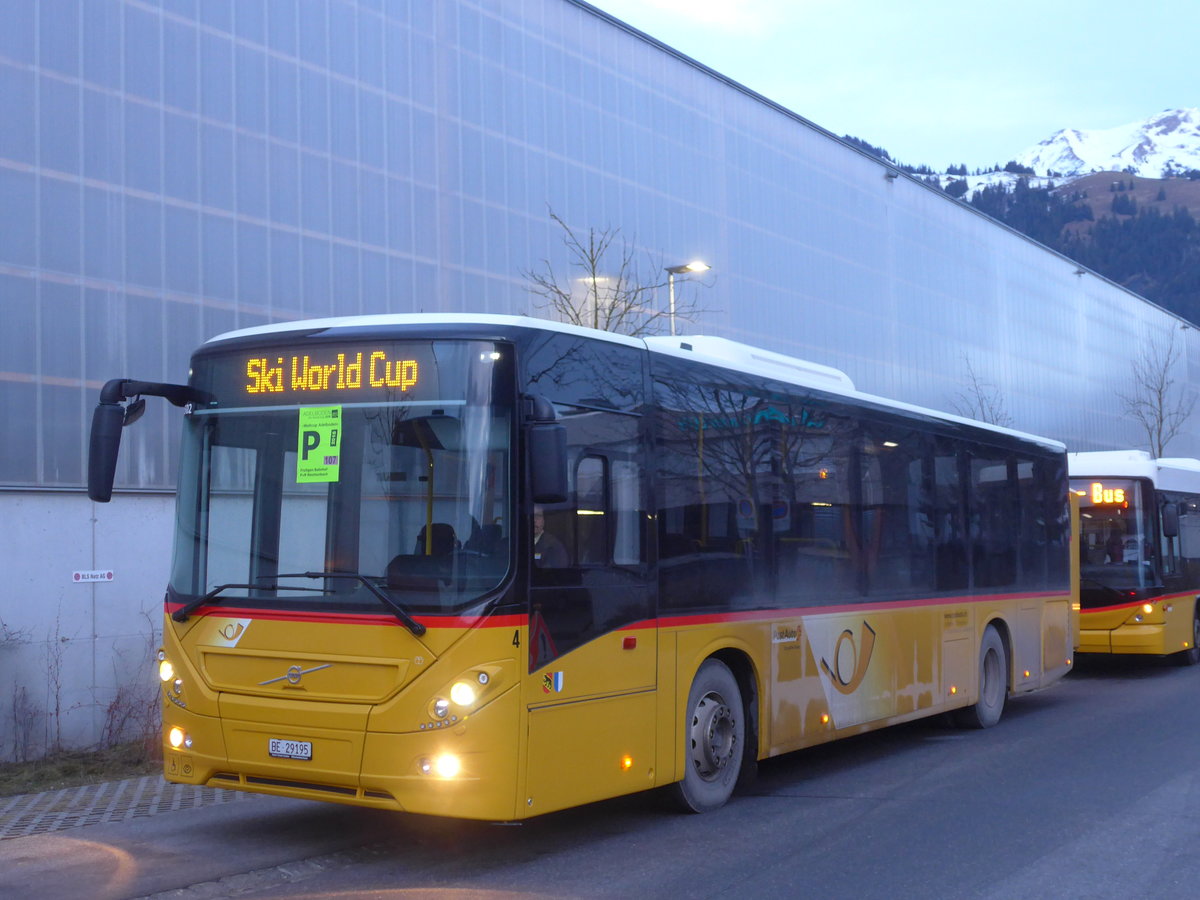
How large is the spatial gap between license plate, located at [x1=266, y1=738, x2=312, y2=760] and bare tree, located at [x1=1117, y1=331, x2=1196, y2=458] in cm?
4493

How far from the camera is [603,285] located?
880 inches

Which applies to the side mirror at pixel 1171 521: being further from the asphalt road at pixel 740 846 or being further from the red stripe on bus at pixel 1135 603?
the asphalt road at pixel 740 846

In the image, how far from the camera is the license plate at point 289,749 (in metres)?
7.45

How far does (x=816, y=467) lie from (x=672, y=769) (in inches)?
125

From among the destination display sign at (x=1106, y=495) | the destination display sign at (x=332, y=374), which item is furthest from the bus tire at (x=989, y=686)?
the destination display sign at (x=332, y=374)

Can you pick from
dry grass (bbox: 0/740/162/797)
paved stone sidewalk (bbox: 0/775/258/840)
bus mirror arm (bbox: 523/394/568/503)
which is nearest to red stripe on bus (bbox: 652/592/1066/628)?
bus mirror arm (bbox: 523/394/568/503)

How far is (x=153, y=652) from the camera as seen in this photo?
46.9 feet

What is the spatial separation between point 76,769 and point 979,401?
29123mm

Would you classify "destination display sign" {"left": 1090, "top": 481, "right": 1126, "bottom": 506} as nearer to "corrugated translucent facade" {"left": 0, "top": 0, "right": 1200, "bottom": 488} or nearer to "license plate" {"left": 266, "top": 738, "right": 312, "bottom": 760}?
"corrugated translucent facade" {"left": 0, "top": 0, "right": 1200, "bottom": 488}

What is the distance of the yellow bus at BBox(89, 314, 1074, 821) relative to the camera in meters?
7.24

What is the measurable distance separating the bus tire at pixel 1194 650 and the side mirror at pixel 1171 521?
1.87 m

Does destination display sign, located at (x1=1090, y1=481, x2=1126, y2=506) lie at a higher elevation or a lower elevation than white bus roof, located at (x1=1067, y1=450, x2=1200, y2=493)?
lower

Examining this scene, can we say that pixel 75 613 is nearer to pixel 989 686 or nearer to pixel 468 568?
pixel 468 568

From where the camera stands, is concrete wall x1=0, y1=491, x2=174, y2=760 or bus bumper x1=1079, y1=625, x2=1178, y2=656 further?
bus bumper x1=1079, y1=625, x2=1178, y2=656
